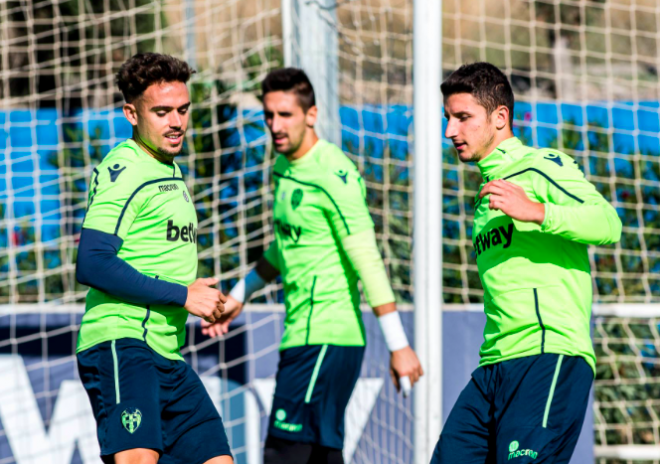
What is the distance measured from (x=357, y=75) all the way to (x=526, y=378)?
10.5 feet

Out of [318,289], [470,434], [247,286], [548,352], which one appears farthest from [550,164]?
[247,286]

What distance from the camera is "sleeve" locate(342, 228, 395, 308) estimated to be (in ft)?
12.7

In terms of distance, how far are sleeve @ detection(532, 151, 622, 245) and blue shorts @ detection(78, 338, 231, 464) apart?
1.42 meters

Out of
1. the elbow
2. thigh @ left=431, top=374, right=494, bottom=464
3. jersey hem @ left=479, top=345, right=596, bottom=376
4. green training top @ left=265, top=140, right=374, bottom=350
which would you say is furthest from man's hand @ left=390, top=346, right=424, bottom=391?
the elbow

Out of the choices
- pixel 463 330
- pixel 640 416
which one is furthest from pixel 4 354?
pixel 640 416

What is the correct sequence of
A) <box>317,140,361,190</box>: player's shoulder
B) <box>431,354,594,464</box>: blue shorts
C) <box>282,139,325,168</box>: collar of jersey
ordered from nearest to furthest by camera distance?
<box>431,354,594,464</box>: blue shorts, <box>317,140,361,190</box>: player's shoulder, <box>282,139,325,168</box>: collar of jersey

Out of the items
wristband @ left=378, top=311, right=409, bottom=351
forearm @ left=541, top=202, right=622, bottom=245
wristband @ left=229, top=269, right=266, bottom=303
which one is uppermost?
forearm @ left=541, top=202, right=622, bottom=245

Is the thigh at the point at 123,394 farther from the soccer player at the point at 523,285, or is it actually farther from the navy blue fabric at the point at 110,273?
the soccer player at the point at 523,285

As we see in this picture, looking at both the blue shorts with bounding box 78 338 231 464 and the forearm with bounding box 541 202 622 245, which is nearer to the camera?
the forearm with bounding box 541 202 622 245

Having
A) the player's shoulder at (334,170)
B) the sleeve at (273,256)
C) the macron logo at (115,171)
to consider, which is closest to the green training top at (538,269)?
the player's shoulder at (334,170)

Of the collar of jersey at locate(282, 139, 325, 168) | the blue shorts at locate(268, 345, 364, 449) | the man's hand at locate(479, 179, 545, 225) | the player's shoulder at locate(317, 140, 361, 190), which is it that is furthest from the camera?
the collar of jersey at locate(282, 139, 325, 168)

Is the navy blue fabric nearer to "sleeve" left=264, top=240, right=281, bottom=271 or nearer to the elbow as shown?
the elbow

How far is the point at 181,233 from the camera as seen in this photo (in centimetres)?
326

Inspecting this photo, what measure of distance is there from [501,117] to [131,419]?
1708 millimetres
